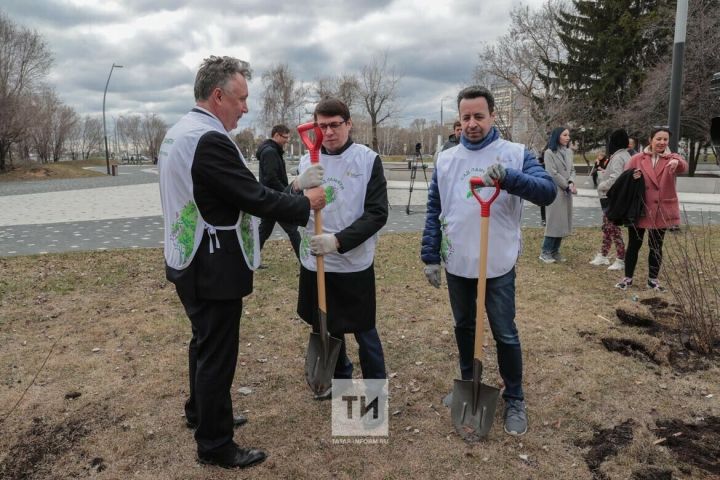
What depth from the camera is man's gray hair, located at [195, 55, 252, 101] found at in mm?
2408

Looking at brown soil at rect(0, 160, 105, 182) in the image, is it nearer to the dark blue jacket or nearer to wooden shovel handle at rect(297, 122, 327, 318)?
wooden shovel handle at rect(297, 122, 327, 318)

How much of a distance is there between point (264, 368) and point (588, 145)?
2906 centimetres

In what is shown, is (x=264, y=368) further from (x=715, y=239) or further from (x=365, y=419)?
(x=715, y=239)

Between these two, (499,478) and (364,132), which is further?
(364,132)

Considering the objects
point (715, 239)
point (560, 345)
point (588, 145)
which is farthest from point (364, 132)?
point (560, 345)

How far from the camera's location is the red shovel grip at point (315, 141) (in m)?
2.95

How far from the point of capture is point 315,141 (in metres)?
2.99

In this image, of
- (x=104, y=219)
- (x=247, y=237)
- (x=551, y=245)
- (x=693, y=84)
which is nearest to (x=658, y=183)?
(x=551, y=245)

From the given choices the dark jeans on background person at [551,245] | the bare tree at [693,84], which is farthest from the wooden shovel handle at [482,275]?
the bare tree at [693,84]

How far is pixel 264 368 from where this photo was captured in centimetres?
399

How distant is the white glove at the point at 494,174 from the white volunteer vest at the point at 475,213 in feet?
0.75

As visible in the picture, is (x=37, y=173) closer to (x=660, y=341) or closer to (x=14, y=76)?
(x=14, y=76)

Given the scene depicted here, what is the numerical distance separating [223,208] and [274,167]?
12.6 ft

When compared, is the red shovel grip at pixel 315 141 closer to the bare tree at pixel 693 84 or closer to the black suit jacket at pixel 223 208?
the black suit jacket at pixel 223 208
